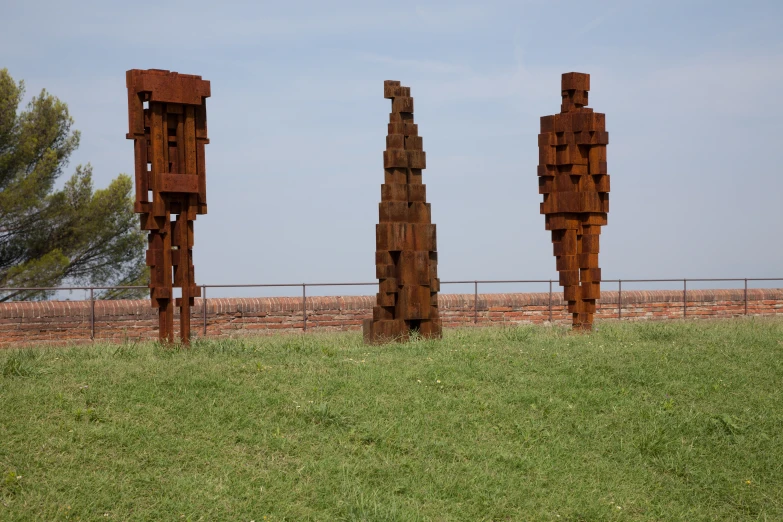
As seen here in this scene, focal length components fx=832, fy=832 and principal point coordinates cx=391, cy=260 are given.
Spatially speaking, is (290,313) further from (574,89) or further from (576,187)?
(574,89)

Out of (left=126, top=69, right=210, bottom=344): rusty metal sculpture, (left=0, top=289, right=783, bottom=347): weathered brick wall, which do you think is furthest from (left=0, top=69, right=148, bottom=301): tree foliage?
(left=126, top=69, right=210, bottom=344): rusty metal sculpture

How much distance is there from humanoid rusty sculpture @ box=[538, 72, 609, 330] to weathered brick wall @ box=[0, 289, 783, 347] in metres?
6.29

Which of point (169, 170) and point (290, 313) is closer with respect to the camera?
point (169, 170)

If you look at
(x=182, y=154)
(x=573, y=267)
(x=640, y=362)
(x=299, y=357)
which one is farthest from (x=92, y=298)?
(x=640, y=362)

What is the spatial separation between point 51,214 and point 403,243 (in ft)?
53.8

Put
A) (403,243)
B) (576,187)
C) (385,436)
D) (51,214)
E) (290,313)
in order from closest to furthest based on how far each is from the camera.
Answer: (385,436)
(403,243)
(576,187)
(290,313)
(51,214)

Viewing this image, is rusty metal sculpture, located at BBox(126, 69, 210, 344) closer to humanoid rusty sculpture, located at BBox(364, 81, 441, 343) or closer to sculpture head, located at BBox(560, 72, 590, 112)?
humanoid rusty sculpture, located at BBox(364, 81, 441, 343)

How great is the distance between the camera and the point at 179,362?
36.2 ft

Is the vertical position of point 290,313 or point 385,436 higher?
point 290,313

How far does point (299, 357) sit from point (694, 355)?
5.99 meters

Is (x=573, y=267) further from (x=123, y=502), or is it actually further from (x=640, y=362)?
(x=123, y=502)

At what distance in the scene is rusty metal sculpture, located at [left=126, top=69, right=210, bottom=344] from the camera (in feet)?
40.1

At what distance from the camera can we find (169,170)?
488 inches

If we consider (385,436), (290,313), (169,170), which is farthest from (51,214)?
(385,436)
